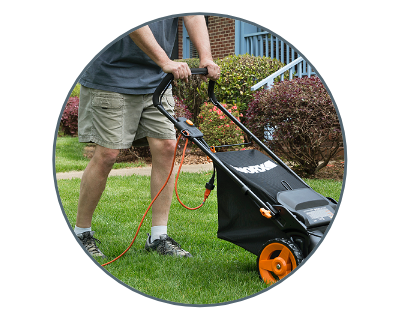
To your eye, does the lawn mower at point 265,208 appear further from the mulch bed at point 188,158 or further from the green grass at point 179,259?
the mulch bed at point 188,158

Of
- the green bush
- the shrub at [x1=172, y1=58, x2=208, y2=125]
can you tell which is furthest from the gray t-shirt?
the shrub at [x1=172, y1=58, x2=208, y2=125]

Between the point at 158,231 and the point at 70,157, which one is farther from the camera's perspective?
the point at 70,157

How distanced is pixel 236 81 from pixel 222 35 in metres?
2.23

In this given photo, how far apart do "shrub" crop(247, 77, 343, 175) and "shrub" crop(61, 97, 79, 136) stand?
4038 millimetres

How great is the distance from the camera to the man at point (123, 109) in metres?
2.51

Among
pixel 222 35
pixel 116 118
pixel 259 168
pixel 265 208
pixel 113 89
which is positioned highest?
pixel 222 35

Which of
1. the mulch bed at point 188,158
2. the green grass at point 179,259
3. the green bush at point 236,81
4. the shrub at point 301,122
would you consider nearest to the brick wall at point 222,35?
the green bush at point 236,81

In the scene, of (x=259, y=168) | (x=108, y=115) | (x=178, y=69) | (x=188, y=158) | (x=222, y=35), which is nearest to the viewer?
(x=178, y=69)

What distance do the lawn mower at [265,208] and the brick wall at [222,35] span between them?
560cm

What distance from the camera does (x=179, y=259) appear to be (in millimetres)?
2639

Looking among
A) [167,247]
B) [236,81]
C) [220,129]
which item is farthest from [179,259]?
[236,81]

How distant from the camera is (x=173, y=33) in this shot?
8.87 feet

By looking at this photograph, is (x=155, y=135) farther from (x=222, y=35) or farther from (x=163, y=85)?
(x=222, y=35)

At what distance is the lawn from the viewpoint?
2283 millimetres
